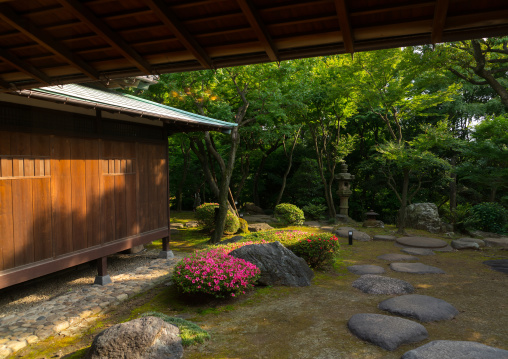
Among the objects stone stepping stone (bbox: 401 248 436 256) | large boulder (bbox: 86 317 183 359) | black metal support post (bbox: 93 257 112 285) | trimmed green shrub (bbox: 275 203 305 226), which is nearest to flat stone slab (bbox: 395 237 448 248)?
stone stepping stone (bbox: 401 248 436 256)

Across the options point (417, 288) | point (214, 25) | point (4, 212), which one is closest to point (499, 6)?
point (214, 25)

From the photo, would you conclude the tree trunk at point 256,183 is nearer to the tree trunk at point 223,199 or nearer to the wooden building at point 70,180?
the tree trunk at point 223,199

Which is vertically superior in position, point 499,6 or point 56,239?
Answer: point 499,6

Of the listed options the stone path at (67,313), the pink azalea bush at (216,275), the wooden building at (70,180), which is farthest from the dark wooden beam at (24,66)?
the pink azalea bush at (216,275)

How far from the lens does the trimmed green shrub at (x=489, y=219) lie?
14.2 meters

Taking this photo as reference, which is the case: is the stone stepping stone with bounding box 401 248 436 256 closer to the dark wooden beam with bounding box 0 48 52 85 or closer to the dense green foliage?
the dense green foliage

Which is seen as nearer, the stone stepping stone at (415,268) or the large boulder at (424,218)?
the stone stepping stone at (415,268)

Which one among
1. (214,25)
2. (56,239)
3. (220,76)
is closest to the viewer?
(214,25)

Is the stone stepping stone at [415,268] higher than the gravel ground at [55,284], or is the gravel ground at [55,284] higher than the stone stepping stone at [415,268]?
the gravel ground at [55,284]

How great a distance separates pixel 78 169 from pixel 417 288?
311 inches

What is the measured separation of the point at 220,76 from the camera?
1338 cm

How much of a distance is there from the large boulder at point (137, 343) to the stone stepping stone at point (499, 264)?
9.04 meters

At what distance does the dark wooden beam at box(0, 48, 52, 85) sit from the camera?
3547 mm

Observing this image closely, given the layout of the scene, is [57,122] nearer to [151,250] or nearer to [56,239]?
[56,239]
